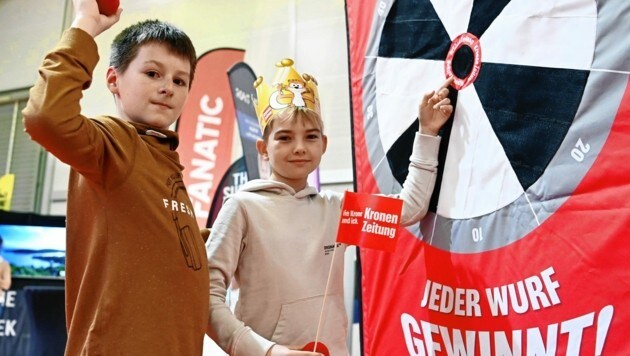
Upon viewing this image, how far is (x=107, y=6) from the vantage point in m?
1.30

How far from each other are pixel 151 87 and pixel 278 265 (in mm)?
535

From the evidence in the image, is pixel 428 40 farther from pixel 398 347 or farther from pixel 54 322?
pixel 54 322

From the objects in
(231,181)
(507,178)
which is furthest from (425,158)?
(231,181)

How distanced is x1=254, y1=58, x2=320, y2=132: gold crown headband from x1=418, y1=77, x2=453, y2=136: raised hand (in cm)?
30

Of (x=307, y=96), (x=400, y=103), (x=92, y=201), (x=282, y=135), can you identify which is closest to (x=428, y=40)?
(x=400, y=103)

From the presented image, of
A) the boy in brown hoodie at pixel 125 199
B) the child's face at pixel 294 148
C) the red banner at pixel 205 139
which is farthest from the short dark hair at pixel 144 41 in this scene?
the red banner at pixel 205 139

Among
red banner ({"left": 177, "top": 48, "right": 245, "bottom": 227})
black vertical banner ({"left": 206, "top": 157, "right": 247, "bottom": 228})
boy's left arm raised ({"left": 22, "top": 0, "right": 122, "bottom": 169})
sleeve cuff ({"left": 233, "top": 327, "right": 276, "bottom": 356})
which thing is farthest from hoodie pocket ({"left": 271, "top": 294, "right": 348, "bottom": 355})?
red banner ({"left": 177, "top": 48, "right": 245, "bottom": 227})

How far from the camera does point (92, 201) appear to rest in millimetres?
1312

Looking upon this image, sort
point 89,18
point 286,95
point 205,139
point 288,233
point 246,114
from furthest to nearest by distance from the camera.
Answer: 1. point 205,139
2. point 246,114
3. point 286,95
4. point 288,233
5. point 89,18

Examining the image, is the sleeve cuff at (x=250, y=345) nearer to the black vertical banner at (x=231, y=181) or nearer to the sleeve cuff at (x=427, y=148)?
the sleeve cuff at (x=427, y=148)

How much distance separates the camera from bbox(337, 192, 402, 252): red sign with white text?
4.95ft

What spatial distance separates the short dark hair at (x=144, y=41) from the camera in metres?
1.44

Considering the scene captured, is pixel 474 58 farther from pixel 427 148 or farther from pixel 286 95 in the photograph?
pixel 286 95

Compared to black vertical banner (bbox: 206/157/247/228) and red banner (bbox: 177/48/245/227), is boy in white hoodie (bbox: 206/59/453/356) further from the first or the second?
red banner (bbox: 177/48/245/227)
